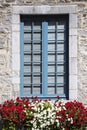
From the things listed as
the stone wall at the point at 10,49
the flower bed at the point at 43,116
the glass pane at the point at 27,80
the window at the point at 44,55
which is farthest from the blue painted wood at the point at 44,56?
the flower bed at the point at 43,116

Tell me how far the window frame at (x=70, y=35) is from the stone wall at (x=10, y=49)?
0.07 metres

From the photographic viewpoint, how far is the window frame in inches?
362

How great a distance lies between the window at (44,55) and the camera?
9391 mm

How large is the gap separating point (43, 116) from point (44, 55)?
60.1 inches

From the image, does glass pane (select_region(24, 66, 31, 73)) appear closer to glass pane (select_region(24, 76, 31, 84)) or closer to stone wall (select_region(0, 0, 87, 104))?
glass pane (select_region(24, 76, 31, 84))

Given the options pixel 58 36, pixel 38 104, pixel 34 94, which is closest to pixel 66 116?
pixel 38 104

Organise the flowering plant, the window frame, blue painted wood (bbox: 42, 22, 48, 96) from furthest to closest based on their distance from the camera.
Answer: blue painted wood (bbox: 42, 22, 48, 96)
the window frame
the flowering plant

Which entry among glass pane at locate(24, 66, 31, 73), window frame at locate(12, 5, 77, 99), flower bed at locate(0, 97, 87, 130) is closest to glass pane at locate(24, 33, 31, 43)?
window frame at locate(12, 5, 77, 99)

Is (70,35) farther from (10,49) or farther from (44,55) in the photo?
(10,49)

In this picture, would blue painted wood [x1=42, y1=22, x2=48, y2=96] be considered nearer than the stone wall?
No

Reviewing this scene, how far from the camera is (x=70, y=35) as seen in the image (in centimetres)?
922

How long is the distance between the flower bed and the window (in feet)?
2.42

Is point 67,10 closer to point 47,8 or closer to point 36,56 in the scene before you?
point 47,8

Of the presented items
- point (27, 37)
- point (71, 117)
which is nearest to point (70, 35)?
point (27, 37)
